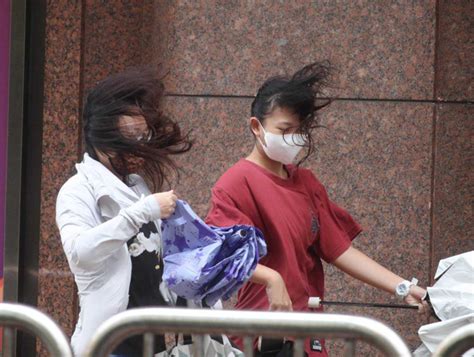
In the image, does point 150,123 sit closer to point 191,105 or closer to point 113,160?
point 113,160

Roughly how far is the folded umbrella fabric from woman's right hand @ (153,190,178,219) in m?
0.06

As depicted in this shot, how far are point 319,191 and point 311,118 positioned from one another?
0.33m

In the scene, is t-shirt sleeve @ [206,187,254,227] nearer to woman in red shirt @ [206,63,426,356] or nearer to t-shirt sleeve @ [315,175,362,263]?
woman in red shirt @ [206,63,426,356]

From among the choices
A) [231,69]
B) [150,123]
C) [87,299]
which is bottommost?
[87,299]

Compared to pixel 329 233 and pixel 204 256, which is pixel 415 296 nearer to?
pixel 329 233

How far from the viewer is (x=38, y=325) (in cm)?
320

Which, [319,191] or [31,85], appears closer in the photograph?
[319,191]

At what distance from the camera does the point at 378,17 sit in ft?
22.2

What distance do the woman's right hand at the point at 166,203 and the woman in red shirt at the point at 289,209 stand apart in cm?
55

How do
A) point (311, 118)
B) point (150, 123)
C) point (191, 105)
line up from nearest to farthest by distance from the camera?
point (150, 123) → point (311, 118) → point (191, 105)

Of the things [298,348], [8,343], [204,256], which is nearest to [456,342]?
[298,348]

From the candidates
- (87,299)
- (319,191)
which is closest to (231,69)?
(319,191)

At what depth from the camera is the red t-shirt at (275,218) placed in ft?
16.1

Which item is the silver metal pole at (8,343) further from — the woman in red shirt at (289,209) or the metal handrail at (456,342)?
the woman in red shirt at (289,209)
